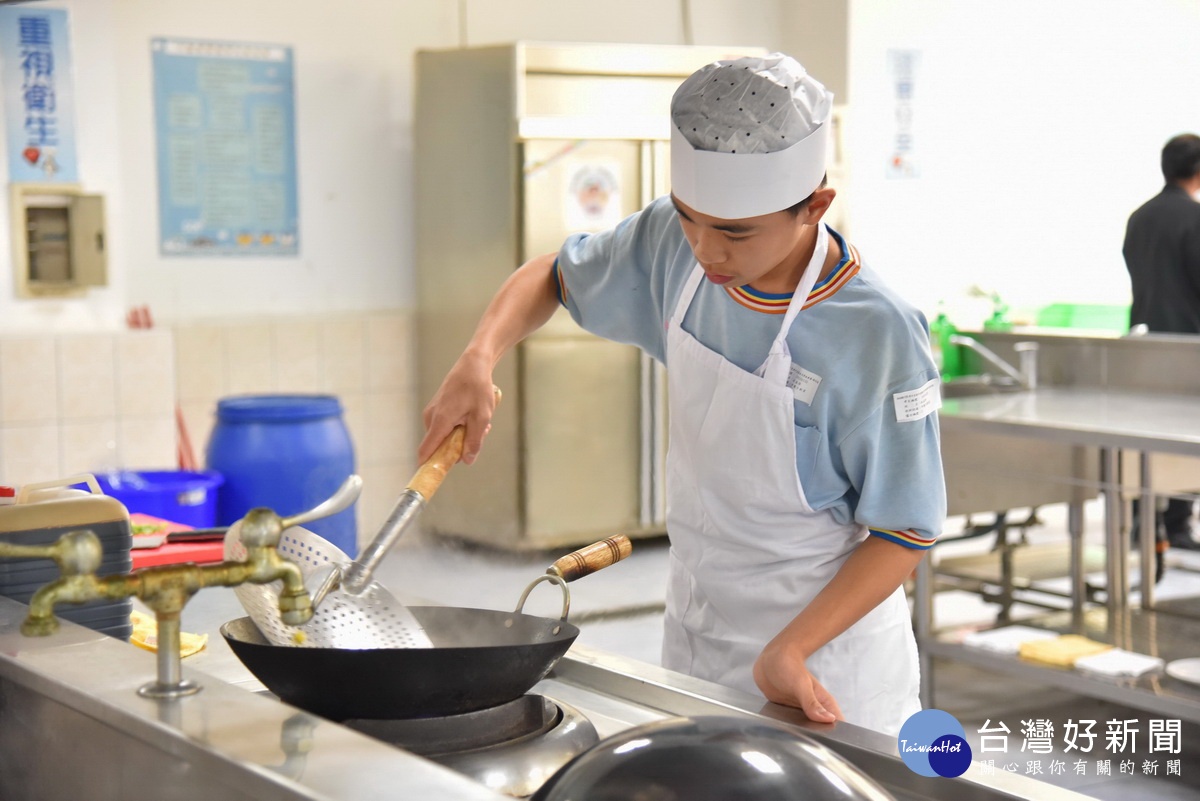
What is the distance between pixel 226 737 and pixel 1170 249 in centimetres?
495

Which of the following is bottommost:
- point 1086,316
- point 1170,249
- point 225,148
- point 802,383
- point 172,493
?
point 172,493

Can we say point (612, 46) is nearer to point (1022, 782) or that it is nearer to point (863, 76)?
point (863, 76)

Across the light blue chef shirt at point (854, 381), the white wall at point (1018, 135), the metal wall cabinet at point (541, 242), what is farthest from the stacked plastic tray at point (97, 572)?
the white wall at point (1018, 135)

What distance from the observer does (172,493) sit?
12.6 ft

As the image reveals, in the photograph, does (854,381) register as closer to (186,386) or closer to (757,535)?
(757,535)

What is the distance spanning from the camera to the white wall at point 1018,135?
21.8 feet

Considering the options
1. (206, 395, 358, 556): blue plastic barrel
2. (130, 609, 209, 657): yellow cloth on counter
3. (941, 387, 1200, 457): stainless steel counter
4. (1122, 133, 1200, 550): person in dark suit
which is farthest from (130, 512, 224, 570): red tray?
(1122, 133, 1200, 550): person in dark suit

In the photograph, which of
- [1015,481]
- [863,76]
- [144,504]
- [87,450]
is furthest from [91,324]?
[863,76]

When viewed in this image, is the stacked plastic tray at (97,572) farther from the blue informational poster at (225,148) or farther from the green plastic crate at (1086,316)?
the green plastic crate at (1086,316)

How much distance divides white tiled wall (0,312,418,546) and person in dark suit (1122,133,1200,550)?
3.06 metres

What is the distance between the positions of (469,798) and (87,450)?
4237 mm

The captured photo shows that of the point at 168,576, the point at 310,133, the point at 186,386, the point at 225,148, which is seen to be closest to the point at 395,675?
the point at 168,576

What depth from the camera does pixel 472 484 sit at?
580cm

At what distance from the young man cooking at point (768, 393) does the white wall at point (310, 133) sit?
347cm
